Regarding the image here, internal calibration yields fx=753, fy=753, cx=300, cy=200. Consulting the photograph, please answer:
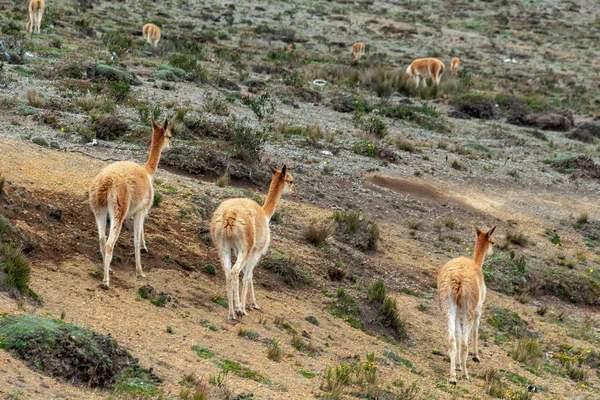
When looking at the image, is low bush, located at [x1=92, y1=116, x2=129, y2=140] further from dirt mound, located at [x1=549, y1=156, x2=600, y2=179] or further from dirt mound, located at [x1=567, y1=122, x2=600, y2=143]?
dirt mound, located at [x1=567, y1=122, x2=600, y2=143]

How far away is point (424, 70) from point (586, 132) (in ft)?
22.6

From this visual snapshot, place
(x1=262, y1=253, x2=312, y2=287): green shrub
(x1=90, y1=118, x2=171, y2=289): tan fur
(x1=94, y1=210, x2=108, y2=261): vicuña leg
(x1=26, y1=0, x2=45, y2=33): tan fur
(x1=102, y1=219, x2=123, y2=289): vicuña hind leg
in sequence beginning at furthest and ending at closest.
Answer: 1. (x1=26, y1=0, x2=45, y2=33): tan fur
2. (x1=262, y1=253, x2=312, y2=287): green shrub
3. (x1=94, y1=210, x2=108, y2=261): vicuña leg
4. (x1=90, y1=118, x2=171, y2=289): tan fur
5. (x1=102, y1=219, x2=123, y2=289): vicuña hind leg

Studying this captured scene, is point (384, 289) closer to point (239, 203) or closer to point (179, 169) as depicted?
point (239, 203)

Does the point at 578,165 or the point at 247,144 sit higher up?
the point at 247,144

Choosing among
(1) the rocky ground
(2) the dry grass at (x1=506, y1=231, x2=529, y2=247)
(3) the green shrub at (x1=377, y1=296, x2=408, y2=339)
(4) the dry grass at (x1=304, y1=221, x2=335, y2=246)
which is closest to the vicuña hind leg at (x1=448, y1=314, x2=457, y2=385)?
(1) the rocky ground

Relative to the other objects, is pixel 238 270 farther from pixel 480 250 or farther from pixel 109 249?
pixel 480 250

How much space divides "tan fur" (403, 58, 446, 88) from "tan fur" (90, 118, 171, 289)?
2191cm

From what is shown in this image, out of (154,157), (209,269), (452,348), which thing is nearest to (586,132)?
(452,348)

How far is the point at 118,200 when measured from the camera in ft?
26.8

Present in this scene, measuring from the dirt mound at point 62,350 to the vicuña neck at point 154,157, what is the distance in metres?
3.16

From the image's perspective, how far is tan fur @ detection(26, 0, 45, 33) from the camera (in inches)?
964

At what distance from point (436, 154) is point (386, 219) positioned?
5910mm

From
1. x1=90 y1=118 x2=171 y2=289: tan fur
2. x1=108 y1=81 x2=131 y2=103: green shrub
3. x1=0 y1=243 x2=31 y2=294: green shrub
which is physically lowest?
x1=0 y1=243 x2=31 y2=294: green shrub

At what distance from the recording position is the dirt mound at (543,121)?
26203 mm
